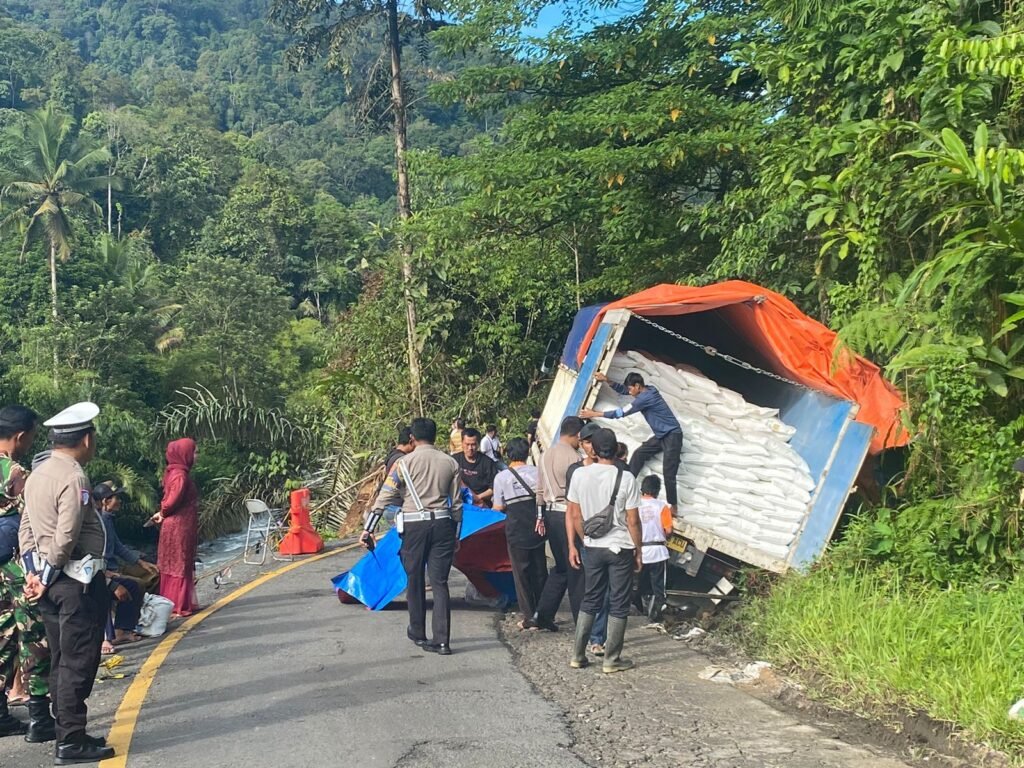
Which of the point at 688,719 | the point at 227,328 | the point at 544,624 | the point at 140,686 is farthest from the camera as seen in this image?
the point at 227,328

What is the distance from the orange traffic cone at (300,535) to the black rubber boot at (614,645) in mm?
7409

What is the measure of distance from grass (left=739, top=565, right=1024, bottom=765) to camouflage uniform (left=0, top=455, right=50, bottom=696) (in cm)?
456

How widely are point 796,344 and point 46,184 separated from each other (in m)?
37.0

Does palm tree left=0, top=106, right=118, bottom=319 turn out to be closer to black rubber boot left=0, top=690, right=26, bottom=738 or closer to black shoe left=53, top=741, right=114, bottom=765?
black rubber boot left=0, top=690, right=26, bottom=738

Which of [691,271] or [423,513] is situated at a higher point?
[691,271]

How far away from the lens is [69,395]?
93.5 feet

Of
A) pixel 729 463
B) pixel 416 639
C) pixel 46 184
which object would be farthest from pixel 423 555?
pixel 46 184

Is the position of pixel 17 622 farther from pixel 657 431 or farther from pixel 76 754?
pixel 657 431

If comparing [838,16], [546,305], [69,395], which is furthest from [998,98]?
[69,395]

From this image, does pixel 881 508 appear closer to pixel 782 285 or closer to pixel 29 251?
pixel 782 285

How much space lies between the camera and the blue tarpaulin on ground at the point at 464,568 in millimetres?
8953

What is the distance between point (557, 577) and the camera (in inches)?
319

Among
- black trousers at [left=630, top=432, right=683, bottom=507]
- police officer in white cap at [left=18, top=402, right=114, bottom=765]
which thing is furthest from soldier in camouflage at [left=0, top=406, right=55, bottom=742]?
black trousers at [left=630, top=432, right=683, bottom=507]

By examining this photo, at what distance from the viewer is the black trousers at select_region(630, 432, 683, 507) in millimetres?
8805
